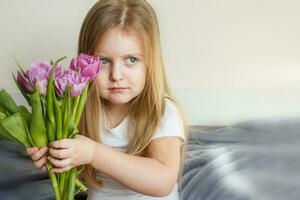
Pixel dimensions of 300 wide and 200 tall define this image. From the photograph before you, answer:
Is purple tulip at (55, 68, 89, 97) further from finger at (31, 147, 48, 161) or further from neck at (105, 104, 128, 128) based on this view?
neck at (105, 104, 128, 128)

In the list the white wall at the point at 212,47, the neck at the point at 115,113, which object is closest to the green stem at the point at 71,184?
the neck at the point at 115,113

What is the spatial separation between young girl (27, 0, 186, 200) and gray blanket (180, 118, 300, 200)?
0.22m

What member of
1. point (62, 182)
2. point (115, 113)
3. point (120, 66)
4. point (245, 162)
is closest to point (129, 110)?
point (115, 113)

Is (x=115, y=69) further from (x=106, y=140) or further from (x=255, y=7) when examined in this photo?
(x=255, y=7)

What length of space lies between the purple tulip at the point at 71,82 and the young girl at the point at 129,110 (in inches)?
3.8

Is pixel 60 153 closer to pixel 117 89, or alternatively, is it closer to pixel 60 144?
pixel 60 144

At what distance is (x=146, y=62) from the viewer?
2.57ft

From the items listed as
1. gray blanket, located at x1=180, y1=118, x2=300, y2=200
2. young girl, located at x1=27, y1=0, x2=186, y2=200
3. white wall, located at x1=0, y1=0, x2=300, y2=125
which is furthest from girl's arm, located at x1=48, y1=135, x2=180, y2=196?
white wall, located at x1=0, y1=0, x2=300, y2=125

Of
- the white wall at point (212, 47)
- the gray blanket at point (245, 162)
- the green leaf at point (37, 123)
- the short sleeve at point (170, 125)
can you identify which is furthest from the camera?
the white wall at point (212, 47)

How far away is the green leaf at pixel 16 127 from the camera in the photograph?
576mm

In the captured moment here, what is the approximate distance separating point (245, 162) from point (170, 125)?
0.36 metres

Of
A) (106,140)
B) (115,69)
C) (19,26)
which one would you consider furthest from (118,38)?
(19,26)

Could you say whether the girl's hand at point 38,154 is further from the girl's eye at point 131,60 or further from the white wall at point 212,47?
the white wall at point 212,47

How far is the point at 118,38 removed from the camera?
75cm
